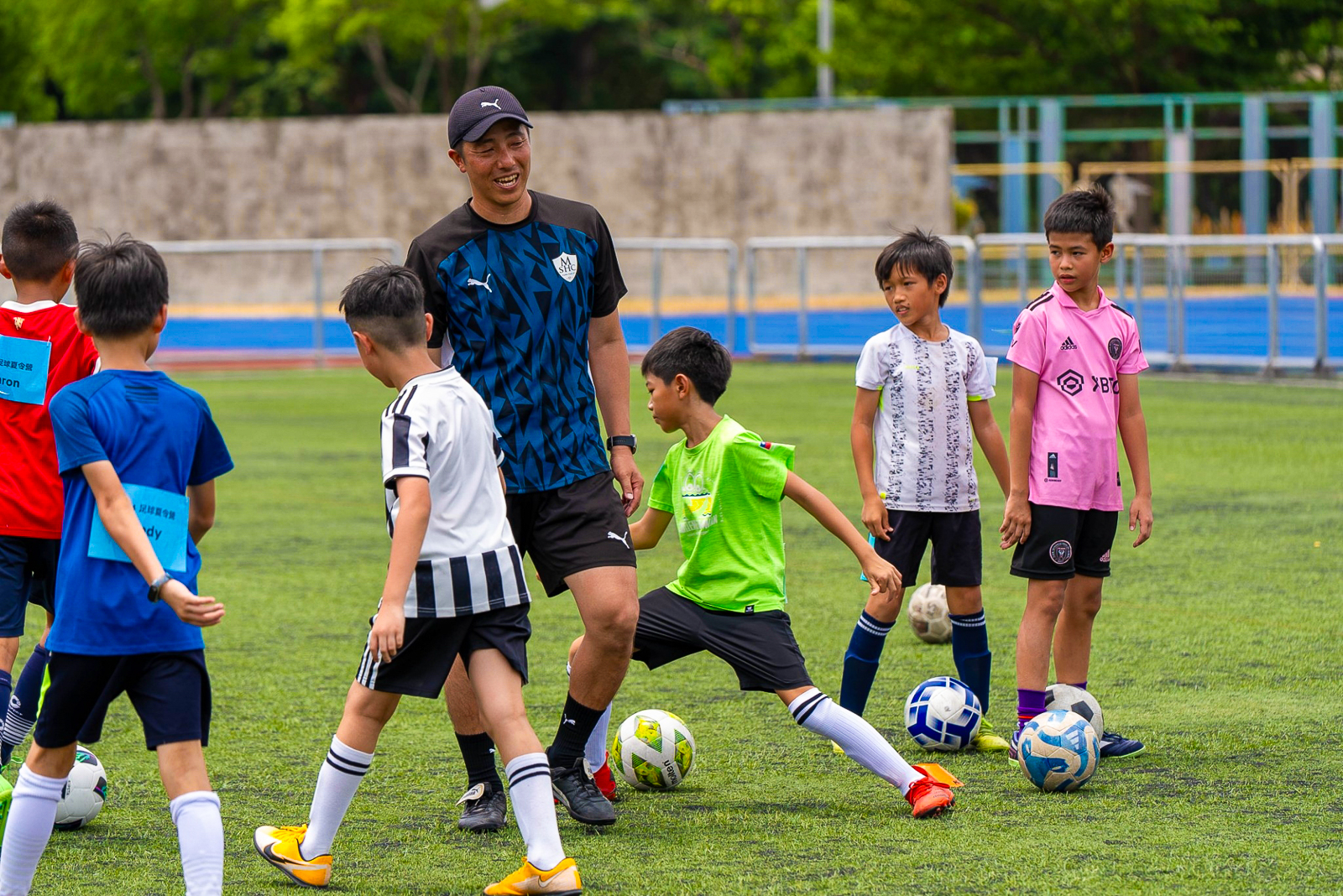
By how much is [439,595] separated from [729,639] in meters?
1.08

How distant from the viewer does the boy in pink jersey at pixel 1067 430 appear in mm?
5465

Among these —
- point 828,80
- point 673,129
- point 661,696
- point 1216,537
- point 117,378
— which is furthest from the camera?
point 828,80

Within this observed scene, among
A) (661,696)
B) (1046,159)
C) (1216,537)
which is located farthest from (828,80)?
(661,696)

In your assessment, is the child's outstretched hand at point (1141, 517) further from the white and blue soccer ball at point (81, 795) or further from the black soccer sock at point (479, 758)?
the white and blue soccer ball at point (81, 795)

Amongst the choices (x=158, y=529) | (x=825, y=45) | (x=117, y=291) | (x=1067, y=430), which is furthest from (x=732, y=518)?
(x=825, y=45)

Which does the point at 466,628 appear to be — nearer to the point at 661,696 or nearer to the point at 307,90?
the point at 661,696

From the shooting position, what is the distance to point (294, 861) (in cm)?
428

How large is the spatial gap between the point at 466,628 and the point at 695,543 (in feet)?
3.24

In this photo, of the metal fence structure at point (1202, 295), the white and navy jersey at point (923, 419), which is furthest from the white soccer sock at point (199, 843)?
the metal fence structure at point (1202, 295)

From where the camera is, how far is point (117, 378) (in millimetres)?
3824

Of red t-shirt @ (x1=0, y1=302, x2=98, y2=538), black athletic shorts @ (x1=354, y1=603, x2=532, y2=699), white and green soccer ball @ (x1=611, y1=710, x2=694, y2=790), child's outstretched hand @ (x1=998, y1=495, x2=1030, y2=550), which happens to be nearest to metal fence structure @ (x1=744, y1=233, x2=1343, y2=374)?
child's outstretched hand @ (x1=998, y1=495, x2=1030, y2=550)

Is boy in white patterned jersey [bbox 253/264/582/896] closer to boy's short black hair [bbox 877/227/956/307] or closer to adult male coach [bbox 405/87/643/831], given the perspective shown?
adult male coach [bbox 405/87/643/831]

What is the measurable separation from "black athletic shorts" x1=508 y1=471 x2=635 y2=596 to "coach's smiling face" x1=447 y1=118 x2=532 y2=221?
0.80 metres

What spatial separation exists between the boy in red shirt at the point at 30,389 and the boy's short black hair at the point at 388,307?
3.31 feet
